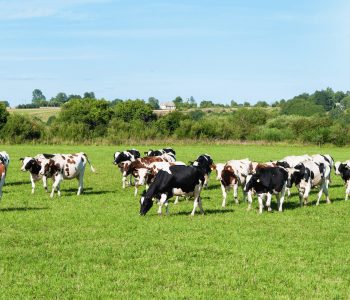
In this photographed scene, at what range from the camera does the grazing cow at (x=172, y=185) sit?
17656 millimetres

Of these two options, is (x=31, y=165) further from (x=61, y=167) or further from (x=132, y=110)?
(x=132, y=110)

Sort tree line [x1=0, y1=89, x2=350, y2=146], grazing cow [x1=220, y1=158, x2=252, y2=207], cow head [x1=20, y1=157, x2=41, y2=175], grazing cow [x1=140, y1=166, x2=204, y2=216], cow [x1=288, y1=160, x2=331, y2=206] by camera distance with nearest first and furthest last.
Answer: grazing cow [x1=140, y1=166, x2=204, y2=216], cow [x1=288, y1=160, x2=331, y2=206], grazing cow [x1=220, y1=158, x2=252, y2=207], cow head [x1=20, y1=157, x2=41, y2=175], tree line [x1=0, y1=89, x2=350, y2=146]

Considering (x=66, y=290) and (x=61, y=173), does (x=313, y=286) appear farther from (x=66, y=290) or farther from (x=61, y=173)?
(x=61, y=173)

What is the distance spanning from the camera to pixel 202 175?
59.1 ft

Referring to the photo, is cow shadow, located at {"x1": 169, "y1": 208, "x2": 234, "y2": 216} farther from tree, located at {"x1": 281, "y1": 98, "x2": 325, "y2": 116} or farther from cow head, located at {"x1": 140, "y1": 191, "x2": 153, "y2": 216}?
tree, located at {"x1": 281, "y1": 98, "x2": 325, "y2": 116}

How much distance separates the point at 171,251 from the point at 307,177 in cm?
930

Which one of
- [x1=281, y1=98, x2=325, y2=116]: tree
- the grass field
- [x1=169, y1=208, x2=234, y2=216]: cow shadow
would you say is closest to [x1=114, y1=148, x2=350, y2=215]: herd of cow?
[x1=169, y1=208, x2=234, y2=216]: cow shadow

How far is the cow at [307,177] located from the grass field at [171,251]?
80 cm

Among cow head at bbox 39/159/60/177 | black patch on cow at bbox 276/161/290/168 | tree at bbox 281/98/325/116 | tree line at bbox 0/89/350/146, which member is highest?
tree at bbox 281/98/325/116

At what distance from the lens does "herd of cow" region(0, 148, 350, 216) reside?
17766 millimetres

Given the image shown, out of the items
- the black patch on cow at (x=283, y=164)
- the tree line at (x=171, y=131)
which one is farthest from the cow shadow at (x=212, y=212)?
the tree line at (x=171, y=131)

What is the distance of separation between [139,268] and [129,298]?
1.87m

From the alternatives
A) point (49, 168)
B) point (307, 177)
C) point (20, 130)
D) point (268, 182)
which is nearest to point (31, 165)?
point (49, 168)

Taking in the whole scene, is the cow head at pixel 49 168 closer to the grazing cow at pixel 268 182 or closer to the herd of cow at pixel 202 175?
the herd of cow at pixel 202 175
